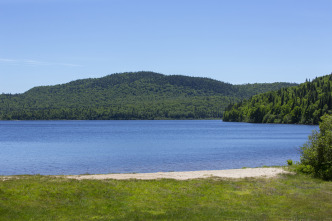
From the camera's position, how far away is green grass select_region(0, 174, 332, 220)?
18172mm

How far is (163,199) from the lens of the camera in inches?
857

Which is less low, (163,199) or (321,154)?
(321,154)

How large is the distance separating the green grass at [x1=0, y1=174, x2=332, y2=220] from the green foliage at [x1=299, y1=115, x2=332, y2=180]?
2017 millimetres

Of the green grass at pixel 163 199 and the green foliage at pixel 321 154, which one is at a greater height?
the green foliage at pixel 321 154

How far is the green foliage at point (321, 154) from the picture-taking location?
29.0m

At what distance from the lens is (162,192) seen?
23359mm

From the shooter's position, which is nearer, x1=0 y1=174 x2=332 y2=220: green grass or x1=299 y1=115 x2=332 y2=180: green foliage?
x1=0 y1=174 x2=332 y2=220: green grass

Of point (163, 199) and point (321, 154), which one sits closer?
point (163, 199)

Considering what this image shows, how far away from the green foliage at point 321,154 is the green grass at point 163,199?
202 cm

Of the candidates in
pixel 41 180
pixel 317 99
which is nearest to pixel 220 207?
pixel 41 180

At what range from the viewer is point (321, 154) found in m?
29.6

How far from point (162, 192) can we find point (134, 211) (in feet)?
15.0

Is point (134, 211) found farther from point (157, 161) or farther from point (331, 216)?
point (157, 161)

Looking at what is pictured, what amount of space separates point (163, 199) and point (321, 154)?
14797 mm
